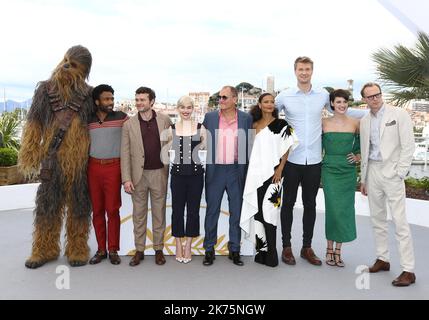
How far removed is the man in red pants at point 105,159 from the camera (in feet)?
11.0

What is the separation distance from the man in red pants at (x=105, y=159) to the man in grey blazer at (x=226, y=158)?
75 cm

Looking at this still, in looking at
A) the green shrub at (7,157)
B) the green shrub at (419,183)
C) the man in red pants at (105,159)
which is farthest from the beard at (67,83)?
the green shrub at (419,183)

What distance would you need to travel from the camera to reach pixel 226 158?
343 centimetres

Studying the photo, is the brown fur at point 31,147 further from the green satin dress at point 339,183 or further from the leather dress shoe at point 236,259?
the green satin dress at point 339,183

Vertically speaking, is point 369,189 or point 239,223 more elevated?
point 369,189

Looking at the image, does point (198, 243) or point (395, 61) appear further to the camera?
point (395, 61)

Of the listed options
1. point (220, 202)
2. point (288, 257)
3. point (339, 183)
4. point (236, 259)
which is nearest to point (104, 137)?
point (220, 202)

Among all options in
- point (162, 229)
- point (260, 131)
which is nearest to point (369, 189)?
point (260, 131)

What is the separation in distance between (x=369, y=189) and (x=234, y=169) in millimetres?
1110

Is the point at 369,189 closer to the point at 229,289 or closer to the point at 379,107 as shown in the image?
the point at 379,107

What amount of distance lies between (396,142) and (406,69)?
2672 mm

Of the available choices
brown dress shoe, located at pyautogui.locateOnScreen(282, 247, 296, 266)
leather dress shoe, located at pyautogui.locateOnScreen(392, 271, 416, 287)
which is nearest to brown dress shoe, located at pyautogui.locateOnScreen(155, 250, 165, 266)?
brown dress shoe, located at pyautogui.locateOnScreen(282, 247, 296, 266)

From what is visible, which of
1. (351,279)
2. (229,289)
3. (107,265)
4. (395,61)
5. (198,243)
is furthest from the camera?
(395,61)
